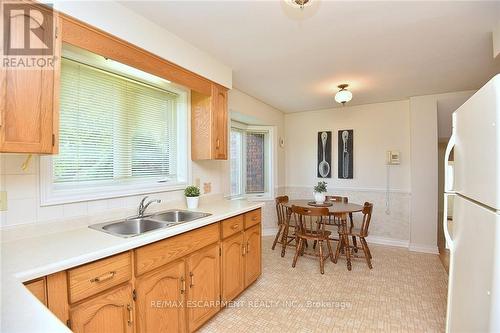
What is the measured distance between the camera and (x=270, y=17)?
1838 millimetres

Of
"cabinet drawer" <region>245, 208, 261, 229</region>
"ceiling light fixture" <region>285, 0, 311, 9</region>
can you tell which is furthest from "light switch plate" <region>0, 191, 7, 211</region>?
"ceiling light fixture" <region>285, 0, 311, 9</region>

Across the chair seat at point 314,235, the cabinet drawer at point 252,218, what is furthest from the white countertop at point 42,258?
the chair seat at point 314,235

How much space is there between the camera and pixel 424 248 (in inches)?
149

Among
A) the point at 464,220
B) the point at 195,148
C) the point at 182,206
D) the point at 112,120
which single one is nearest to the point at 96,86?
the point at 112,120

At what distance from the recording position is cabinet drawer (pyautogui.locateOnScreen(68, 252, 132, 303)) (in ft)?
3.83

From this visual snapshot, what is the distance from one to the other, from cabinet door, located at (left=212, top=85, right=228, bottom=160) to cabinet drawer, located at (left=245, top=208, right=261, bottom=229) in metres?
0.69

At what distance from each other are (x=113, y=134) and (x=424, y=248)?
4418 millimetres

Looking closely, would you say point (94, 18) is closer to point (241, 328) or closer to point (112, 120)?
point (112, 120)

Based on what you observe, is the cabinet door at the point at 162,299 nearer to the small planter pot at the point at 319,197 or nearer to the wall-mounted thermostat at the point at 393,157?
the small planter pot at the point at 319,197

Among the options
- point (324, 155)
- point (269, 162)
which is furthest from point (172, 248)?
point (324, 155)

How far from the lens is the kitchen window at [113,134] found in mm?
1731

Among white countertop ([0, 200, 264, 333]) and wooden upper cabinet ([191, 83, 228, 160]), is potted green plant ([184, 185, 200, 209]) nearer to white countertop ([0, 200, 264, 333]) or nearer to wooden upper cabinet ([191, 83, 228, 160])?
wooden upper cabinet ([191, 83, 228, 160])

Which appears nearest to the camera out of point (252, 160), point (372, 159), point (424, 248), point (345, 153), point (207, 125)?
point (207, 125)

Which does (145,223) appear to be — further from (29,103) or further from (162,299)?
(29,103)
